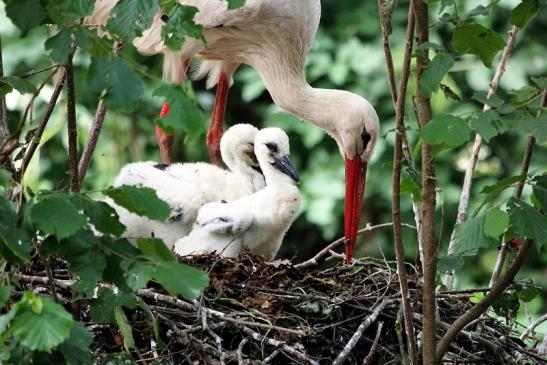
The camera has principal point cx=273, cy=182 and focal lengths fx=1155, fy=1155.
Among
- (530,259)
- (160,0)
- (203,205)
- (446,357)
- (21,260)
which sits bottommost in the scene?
(530,259)

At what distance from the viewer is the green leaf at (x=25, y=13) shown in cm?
319

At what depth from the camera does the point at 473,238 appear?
11.7ft

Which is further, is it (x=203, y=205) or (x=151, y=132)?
(x=151, y=132)

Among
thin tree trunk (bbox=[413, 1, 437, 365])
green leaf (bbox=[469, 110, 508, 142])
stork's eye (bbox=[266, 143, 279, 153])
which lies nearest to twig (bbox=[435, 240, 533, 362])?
thin tree trunk (bbox=[413, 1, 437, 365])

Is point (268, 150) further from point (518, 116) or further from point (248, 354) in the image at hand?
point (518, 116)

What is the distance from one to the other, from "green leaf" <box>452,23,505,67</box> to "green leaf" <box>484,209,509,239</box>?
19.0 inches

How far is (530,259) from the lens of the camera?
33.0 feet

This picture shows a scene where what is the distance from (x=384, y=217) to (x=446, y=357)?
5.49m

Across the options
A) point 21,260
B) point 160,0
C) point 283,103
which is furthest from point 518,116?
point 283,103

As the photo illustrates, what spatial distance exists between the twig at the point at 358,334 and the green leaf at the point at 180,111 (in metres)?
1.57

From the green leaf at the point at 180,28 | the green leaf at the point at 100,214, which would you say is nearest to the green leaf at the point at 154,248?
the green leaf at the point at 100,214

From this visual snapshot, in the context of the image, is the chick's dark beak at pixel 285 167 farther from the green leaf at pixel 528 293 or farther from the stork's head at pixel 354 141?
the green leaf at pixel 528 293

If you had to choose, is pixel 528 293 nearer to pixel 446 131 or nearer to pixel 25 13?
pixel 446 131

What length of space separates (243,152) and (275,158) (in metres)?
0.36
